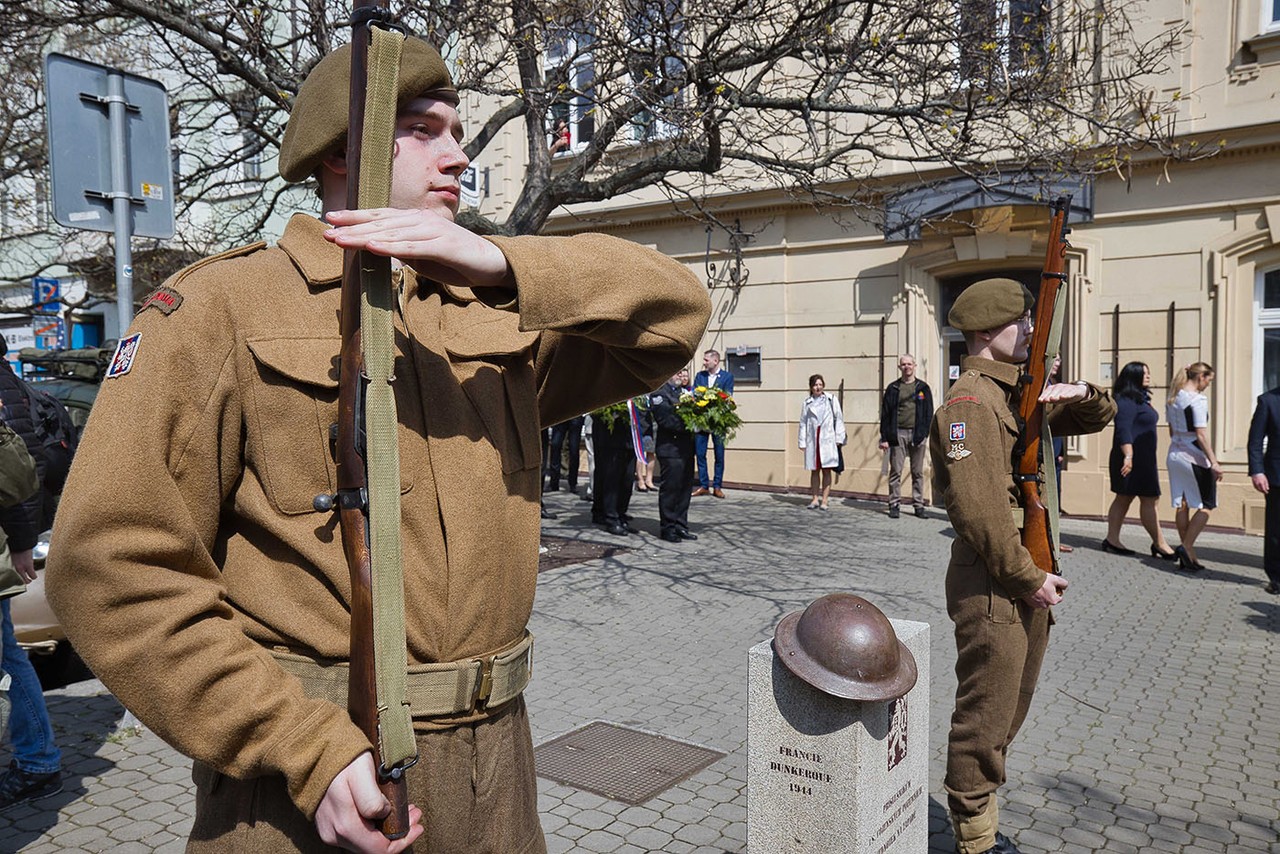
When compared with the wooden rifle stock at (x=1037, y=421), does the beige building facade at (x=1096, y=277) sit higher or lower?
higher

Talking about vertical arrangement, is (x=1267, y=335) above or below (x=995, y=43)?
below

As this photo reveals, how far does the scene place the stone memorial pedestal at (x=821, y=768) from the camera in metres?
3.06

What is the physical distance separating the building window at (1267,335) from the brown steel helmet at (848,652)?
11035mm

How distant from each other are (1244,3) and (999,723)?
11.5 m

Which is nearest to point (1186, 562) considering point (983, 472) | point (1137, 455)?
point (1137, 455)

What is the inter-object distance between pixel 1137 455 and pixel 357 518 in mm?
10256

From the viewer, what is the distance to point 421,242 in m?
1.38

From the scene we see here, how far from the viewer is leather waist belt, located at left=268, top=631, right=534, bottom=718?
158 centimetres

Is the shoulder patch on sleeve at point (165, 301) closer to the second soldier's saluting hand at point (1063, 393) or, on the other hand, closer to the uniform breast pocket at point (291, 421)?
the uniform breast pocket at point (291, 421)

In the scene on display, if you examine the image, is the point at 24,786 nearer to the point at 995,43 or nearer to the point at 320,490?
the point at 320,490

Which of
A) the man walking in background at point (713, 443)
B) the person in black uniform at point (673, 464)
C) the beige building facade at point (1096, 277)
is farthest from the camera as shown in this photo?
the man walking in background at point (713, 443)

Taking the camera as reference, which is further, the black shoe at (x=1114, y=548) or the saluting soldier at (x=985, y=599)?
the black shoe at (x=1114, y=548)

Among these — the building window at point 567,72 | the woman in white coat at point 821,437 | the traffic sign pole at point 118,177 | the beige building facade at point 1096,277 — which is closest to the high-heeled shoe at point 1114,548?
the beige building facade at point 1096,277

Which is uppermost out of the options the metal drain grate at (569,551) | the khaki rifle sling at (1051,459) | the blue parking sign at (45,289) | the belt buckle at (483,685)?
the blue parking sign at (45,289)
